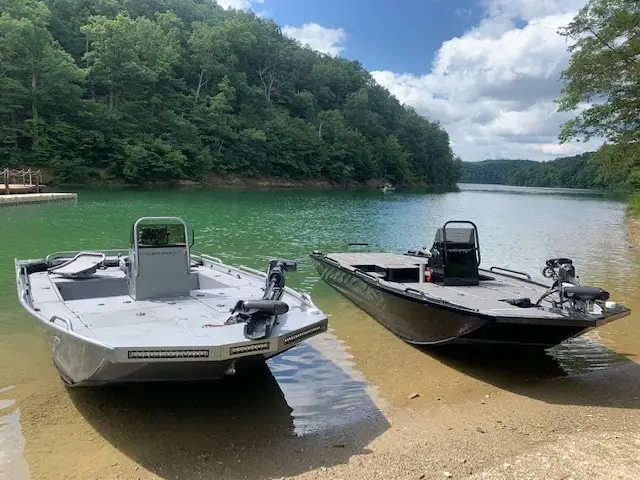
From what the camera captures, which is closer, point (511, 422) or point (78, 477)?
point (78, 477)

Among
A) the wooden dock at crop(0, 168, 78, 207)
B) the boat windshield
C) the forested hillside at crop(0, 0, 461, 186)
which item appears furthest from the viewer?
the forested hillside at crop(0, 0, 461, 186)

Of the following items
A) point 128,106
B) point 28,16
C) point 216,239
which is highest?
point 28,16

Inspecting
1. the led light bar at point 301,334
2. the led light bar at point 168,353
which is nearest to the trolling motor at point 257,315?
the led light bar at point 301,334

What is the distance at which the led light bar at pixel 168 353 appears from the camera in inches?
180

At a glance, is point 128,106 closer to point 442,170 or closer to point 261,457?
point 261,457

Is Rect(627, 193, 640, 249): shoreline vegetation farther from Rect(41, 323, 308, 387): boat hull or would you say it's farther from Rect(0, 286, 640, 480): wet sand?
Rect(41, 323, 308, 387): boat hull

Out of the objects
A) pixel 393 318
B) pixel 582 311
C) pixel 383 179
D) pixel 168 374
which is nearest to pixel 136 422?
pixel 168 374

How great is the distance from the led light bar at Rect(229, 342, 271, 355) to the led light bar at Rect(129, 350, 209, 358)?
26 cm

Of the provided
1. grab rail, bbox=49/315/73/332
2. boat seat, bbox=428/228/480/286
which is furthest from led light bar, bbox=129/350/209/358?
boat seat, bbox=428/228/480/286

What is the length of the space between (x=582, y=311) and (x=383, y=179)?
95.8 m

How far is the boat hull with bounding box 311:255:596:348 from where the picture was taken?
635 centimetres

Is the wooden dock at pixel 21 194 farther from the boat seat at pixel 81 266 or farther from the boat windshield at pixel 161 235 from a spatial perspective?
the boat windshield at pixel 161 235

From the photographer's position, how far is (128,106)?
61250mm

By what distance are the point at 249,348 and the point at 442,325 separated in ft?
10.7
